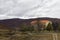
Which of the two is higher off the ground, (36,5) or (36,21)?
(36,5)

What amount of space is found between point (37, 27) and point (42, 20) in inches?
3.5

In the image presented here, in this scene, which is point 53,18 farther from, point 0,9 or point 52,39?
point 0,9

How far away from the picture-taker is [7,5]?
260cm

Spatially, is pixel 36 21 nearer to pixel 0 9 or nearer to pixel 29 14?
pixel 29 14

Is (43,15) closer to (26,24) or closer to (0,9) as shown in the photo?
(26,24)

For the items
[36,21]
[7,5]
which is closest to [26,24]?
[36,21]

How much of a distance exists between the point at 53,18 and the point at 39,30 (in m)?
0.19

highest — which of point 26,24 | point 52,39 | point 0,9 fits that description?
point 0,9

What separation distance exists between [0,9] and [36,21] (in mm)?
385

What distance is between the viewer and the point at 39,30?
260cm

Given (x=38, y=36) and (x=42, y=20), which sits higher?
(x=42, y=20)

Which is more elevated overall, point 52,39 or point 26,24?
point 26,24

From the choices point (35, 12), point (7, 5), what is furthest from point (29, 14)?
point (7, 5)

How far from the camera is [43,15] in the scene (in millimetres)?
2609
